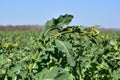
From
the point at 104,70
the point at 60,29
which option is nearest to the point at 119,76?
the point at 104,70

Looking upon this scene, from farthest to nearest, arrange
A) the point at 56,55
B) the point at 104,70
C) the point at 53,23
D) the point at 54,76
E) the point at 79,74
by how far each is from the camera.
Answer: the point at 104,70 < the point at 79,74 < the point at 56,55 < the point at 53,23 < the point at 54,76

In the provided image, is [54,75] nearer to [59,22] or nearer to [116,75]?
[59,22]

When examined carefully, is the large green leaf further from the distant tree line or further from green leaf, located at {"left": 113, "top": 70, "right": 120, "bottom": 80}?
the distant tree line

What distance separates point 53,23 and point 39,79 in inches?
12.4

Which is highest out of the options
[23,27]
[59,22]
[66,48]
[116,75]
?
[59,22]

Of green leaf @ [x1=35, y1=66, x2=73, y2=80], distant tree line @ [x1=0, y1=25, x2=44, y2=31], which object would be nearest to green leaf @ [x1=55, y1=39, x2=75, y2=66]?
green leaf @ [x1=35, y1=66, x2=73, y2=80]

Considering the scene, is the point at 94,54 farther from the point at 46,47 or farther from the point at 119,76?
the point at 46,47

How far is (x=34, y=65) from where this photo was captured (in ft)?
7.48

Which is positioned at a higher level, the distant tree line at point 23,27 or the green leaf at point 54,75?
the green leaf at point 54,75

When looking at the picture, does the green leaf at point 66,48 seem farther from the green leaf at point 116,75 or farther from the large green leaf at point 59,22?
the green leaf at point 116,75

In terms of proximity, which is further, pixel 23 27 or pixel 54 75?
pixel 23 27

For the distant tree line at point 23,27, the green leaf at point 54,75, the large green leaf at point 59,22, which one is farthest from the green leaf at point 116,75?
the distant tree line at point 23,27

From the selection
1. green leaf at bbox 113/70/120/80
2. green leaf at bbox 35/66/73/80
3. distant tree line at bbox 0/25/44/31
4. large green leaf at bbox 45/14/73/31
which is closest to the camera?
green leaf at bbox 35/66/73/80

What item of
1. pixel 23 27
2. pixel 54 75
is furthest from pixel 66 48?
pixel 23 27
